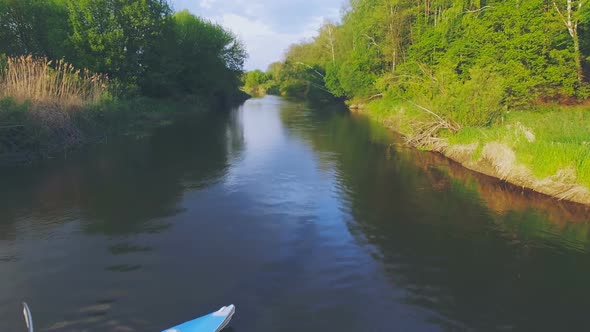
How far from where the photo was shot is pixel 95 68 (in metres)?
32.7

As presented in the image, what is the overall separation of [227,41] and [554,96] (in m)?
42.6

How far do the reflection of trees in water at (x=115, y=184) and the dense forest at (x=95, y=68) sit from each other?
182 cm

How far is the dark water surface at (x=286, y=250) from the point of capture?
6.84 meters

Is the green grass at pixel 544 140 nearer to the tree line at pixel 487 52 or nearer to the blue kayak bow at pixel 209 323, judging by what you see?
the tree line at pixel 487 52

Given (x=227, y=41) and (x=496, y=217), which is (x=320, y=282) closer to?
(x=496, y=217)

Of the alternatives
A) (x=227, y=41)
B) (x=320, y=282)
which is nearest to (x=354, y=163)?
(x=320, y=282)

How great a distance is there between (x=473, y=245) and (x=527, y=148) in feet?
20.8

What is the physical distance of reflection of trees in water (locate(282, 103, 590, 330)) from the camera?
23.6 ft

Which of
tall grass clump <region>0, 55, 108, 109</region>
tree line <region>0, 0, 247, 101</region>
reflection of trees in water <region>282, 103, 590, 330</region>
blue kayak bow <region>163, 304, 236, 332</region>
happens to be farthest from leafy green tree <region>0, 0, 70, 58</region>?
blue kayak bow <region>163, 304, 236, 332</region>

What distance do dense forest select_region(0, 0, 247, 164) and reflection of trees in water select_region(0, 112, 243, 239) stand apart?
1820 millimetres

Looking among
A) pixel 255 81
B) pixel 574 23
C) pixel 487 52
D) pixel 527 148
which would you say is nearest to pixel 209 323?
pixel 527 148

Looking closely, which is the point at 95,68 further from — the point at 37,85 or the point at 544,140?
the point at 544,140

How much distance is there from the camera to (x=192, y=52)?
47062 millimetres

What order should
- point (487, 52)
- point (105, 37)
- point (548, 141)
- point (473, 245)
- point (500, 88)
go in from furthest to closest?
1. point (105, 37)
2. point (487, 52)
3. point (500, 88)
4. point (548, 141)
5. point (473, 245)
